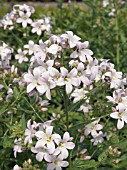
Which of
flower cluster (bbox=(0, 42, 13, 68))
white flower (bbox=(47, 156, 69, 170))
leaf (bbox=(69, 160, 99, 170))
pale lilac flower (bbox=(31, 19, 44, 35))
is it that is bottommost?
leaf (bbox=(69, 160, 99, 170))

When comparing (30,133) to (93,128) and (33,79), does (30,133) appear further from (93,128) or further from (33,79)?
(93,128)

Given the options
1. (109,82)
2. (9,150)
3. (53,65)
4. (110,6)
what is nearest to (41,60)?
(53,65)

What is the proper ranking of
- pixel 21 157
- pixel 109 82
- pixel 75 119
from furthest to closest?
pixel 75 119 → pixel 21 157 → pixel 109 82

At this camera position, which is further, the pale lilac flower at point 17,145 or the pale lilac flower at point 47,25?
the pale lilac flower at point 47,25

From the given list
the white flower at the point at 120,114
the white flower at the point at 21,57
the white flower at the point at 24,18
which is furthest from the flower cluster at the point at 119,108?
the white flower at the point at 24,18

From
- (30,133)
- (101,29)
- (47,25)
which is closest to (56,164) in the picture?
(30,133)

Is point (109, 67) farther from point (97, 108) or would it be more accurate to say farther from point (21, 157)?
point (21, 157)

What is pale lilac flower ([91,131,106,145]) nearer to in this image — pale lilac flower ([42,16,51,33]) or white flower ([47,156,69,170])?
white flower ([47,156,69,170])

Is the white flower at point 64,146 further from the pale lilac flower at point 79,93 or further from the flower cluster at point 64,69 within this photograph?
the pale lilac flower at point 79,93

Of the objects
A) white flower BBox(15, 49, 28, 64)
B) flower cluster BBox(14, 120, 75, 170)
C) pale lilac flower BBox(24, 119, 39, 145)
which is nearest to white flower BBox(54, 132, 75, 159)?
flower cluster BBox(14, 120, 75, 170)
